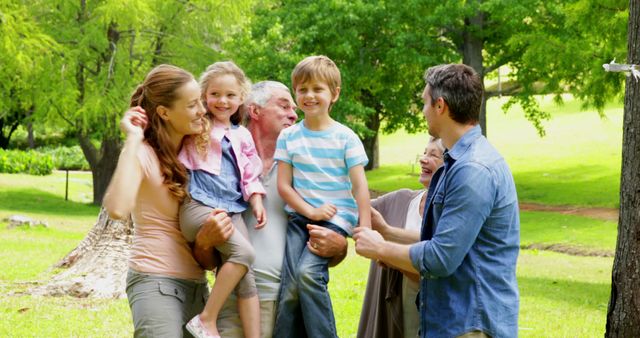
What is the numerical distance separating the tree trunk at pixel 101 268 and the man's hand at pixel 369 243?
5.71m

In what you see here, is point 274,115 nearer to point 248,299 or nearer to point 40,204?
point 248,299

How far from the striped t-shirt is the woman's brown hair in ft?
1.78

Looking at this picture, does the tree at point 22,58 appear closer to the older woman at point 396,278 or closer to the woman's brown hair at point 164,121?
the older woman at point 396,278

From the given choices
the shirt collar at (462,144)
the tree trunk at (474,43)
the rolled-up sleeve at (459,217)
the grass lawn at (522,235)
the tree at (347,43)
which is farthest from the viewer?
the tree trunk at (474,43)

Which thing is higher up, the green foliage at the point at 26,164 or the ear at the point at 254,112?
the ear at the point at 254,112

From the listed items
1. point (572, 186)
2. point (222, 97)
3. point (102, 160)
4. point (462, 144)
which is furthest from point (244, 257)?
point (572, 186)

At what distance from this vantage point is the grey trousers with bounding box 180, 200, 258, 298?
12.8ft

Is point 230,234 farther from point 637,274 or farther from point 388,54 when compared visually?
point 388,54

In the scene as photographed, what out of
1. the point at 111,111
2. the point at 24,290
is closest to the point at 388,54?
the point at 111,111

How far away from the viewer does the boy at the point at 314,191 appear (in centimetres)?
405

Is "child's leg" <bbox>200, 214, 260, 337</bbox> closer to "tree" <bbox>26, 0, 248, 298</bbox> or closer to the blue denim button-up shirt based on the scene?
the blue denim button-up shirt

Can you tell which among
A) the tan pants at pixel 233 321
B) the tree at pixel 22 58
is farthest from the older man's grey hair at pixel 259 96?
the tree at pixel 22 58

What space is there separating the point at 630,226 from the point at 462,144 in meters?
4.04

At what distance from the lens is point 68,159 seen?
3931 centimetres
